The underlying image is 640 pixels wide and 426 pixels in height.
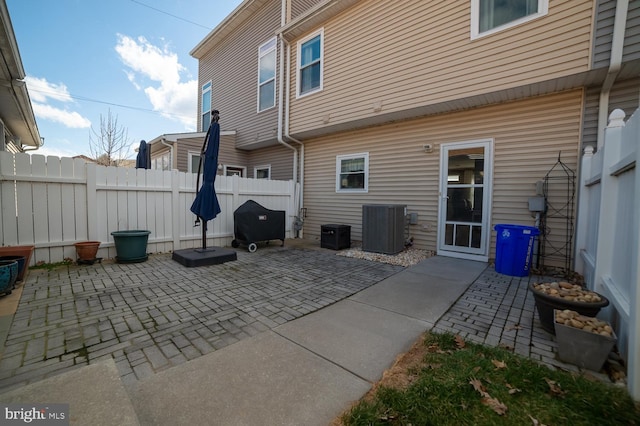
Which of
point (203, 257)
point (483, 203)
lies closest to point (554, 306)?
point (483, 203)

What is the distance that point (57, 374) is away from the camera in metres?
1.78

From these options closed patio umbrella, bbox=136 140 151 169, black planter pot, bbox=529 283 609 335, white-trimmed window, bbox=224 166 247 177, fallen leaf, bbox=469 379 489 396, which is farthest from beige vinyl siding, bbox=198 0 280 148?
fallen leaf, bbox=469 379 489 396

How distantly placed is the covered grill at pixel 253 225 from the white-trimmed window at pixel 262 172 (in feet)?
12.2

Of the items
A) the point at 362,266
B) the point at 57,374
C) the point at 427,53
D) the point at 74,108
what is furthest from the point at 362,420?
the point at 74,108

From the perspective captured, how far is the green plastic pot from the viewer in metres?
4.73

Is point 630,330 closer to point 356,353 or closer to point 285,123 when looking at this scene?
point 356,353

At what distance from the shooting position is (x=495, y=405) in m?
1.56

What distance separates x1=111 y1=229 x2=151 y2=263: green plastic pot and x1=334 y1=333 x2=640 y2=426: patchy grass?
191 inches

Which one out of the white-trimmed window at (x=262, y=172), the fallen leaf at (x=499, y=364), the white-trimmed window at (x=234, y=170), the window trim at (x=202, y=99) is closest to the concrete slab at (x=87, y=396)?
the fallen leaf at (x=499, y=364)

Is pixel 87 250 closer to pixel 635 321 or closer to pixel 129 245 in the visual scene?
pixel 129 245

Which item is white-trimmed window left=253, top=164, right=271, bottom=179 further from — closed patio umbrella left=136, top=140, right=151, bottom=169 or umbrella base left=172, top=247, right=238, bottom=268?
umbrella base left=172, top=247, right=238, bottom=268

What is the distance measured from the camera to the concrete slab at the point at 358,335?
6.64ft

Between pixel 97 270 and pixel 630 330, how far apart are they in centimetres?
628

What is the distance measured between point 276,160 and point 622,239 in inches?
342
